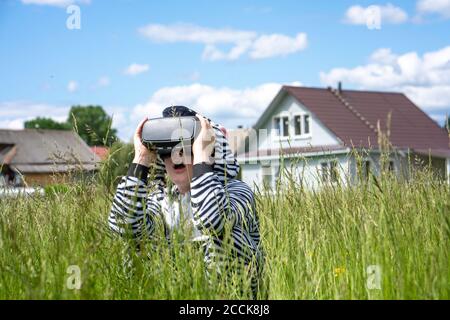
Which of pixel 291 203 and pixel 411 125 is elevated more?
pixel 411 125

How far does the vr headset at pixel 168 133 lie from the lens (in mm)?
2928

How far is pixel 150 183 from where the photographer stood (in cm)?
292

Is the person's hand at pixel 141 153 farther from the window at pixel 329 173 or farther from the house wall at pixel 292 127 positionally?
the house wall at pixel 292 127

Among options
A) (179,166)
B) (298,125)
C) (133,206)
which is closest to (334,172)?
(179,166)

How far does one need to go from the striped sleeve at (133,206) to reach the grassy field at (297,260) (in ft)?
A: 0.26

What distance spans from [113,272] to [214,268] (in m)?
0.54

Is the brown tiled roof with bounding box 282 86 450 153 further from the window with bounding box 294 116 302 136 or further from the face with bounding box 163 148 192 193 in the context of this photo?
the face with bounding box 163 148 192 193

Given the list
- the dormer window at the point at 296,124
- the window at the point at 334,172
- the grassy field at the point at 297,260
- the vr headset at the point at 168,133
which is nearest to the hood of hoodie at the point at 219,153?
the vr headset at the point at 168,133

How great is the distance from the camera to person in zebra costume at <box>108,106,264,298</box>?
281 cm

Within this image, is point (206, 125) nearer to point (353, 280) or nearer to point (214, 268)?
point (214, 268)

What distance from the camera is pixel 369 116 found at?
3619cm

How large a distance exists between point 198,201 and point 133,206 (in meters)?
0.29
